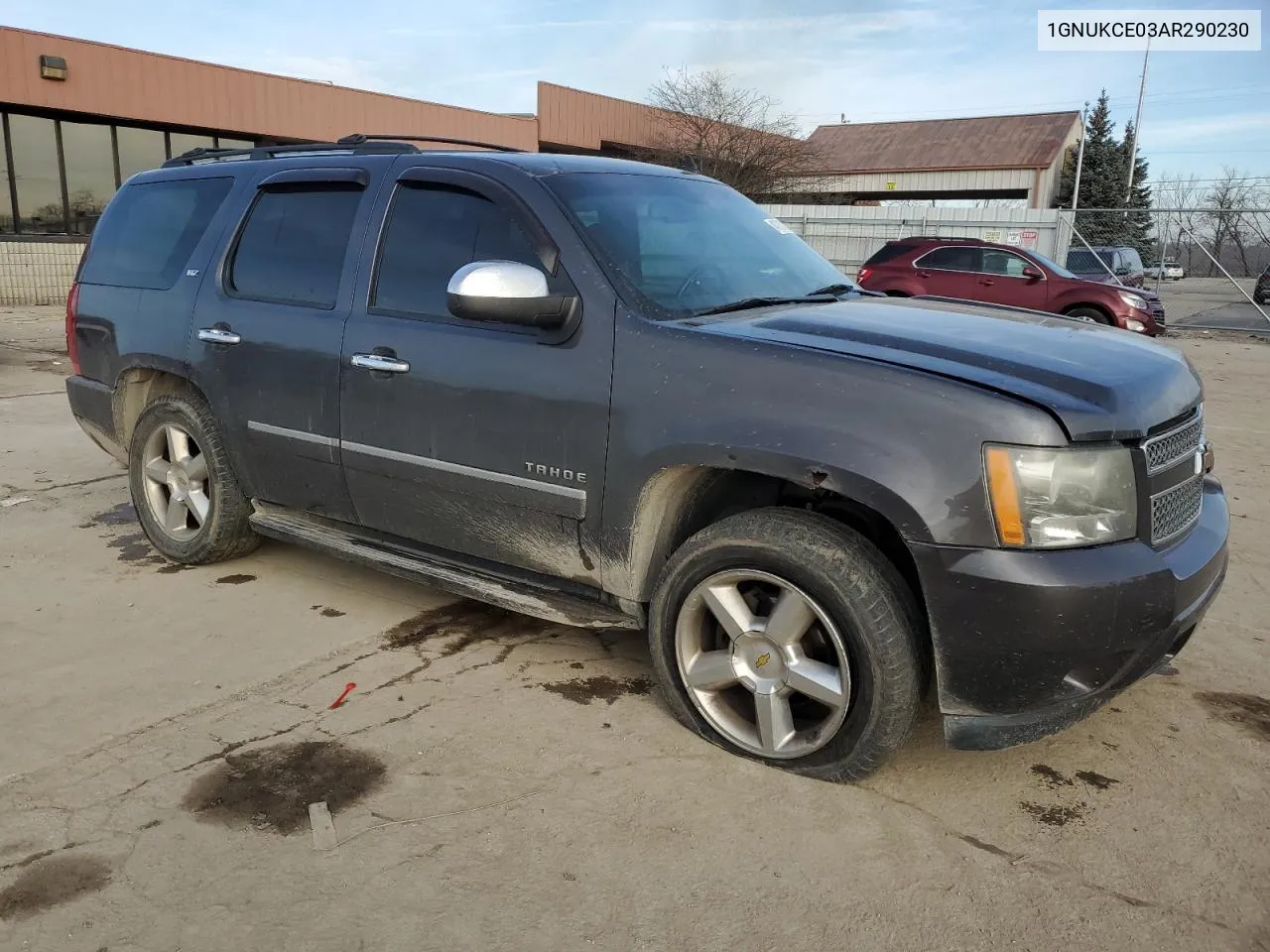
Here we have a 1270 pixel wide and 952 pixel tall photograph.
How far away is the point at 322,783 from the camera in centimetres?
294

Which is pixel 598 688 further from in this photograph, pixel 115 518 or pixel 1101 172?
pixel 1101 172

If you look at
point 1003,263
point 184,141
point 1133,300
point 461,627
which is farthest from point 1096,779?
point 184,141

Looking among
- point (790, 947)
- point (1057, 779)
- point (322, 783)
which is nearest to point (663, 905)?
point (790, 947)

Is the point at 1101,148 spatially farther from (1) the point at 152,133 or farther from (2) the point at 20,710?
(2) the point at 20,710

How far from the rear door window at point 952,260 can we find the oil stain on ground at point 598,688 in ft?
43.6

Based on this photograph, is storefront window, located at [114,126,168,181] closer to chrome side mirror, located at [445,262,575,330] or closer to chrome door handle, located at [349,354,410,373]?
chrome door handle, located at [349,354,410,373]

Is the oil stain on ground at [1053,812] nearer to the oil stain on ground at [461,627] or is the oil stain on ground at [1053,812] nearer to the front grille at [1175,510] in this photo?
the front grille at [1175,510]

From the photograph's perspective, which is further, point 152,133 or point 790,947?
point 152,133

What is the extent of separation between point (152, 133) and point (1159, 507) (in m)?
21.3

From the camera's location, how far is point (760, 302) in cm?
350

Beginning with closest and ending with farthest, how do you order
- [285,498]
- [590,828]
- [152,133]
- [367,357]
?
[590,828], [367,357], [285,498], [152,133]

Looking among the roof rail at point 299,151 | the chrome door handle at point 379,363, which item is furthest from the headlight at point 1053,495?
the roof rail at point 299,151

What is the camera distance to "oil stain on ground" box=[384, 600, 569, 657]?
3.98 m

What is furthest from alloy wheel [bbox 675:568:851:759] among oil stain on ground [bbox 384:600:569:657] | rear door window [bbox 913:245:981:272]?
rear door window [bbox 913:245:981:272]
